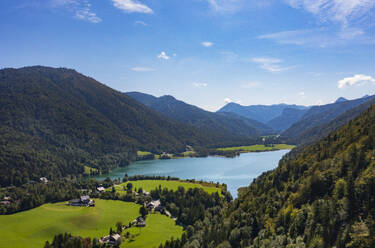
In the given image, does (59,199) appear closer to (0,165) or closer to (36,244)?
(36,244)

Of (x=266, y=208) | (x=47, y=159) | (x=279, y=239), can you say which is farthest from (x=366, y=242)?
(x=47, y=159)

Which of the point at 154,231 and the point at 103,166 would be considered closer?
the point at 154,231

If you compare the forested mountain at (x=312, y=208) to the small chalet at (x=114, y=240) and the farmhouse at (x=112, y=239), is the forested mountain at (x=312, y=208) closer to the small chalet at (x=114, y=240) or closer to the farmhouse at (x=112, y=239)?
the small chalet at (x=114, y=240)

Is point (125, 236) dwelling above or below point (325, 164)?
below

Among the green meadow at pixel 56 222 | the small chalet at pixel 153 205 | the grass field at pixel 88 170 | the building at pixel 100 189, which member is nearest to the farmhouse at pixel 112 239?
the green meadow at pixel 56 222

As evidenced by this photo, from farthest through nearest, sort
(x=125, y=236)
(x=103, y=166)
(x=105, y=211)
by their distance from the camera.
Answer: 1. (x=103, y=166)
2. (x=105, y=211)
3. (x=125, y=236)

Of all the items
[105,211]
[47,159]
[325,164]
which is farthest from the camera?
[47,159]

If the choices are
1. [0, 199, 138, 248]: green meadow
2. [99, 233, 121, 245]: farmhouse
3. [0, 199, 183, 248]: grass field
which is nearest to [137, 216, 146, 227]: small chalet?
[0, 199, 183, 248]: grass field
